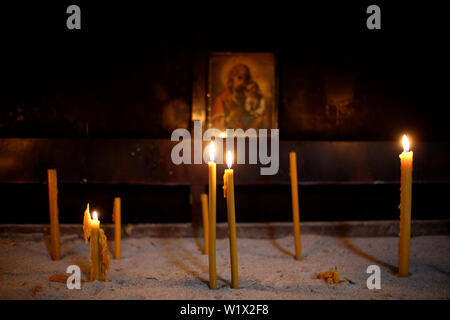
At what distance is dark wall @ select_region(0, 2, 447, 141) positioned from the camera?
301cm

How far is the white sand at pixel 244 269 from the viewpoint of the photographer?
154 centimetres

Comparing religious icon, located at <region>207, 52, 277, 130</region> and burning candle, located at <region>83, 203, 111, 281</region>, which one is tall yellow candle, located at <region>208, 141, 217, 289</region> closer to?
burning candle, located at <region>83, 203, 111, 281</region>

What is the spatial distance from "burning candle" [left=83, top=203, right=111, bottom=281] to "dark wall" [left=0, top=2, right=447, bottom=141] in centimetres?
161

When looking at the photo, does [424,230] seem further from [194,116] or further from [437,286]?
[194,116]

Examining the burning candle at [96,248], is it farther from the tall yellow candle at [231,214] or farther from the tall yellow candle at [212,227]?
the tall yellow candle at [231,214]

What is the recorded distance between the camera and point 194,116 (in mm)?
2975

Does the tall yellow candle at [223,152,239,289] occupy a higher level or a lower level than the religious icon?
lower

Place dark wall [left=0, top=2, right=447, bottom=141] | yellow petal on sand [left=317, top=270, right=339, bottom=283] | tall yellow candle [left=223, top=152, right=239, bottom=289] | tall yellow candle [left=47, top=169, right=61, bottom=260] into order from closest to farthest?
1. tall yellow candle [left=223, top=152, right=239, bottom=289]
2. yellow petal on sand [left=317, top=270, right=339, bottom=283]
3. tall yellow candle [left=47, top=169, right=61, bottom=260]
4. dark wall [left=0, top=2, right=447, bottom=141]

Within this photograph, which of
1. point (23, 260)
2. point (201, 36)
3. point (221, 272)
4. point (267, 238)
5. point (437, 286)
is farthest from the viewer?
point (201, 36)

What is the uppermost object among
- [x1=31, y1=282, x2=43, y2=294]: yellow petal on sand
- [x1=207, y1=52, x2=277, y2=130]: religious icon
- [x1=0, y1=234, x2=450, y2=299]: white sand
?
[x1=207, y1=52, x2=277, y2=130]: religious icon

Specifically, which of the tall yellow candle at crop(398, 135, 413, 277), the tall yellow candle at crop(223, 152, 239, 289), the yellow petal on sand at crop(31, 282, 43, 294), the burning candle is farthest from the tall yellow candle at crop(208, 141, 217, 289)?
the tall yellow candle at crop(398, 135, 413, 277)

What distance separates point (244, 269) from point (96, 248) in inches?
36.1

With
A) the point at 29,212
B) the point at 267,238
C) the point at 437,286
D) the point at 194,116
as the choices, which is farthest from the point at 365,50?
the point at 29,212

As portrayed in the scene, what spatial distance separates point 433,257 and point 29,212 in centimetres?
367
